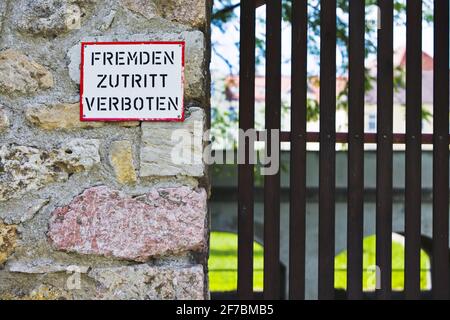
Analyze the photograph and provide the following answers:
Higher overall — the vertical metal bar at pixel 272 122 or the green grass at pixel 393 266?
the vertical metal bar at pixel 272 122

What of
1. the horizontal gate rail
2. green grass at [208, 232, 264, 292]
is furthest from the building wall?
the horizontal gate rail

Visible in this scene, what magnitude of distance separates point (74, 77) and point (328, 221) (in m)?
1.05

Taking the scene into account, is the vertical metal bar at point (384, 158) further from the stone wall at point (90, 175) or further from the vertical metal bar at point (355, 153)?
the stone wall at point (90, 175)

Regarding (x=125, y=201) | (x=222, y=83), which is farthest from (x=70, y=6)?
(x=222, y=83)

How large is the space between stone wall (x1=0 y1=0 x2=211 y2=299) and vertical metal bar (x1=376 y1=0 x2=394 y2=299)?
76 cm

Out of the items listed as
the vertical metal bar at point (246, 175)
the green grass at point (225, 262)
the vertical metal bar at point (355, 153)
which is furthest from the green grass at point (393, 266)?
the vertical metal bar at point (246, 175)

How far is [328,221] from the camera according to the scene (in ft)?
7.88

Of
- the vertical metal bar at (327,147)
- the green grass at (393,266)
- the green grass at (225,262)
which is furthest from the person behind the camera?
the green grass at (225,262)

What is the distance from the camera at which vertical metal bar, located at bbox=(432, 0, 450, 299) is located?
2.46m

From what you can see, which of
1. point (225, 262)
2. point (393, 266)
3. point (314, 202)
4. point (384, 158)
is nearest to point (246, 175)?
point (384, 158)

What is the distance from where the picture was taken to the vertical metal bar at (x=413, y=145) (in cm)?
245

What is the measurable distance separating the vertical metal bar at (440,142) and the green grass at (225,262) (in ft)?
23.1

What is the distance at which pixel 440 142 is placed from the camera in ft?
8.09

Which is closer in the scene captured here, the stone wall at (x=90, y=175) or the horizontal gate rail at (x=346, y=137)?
the stone wall at (x=90, y=175)
